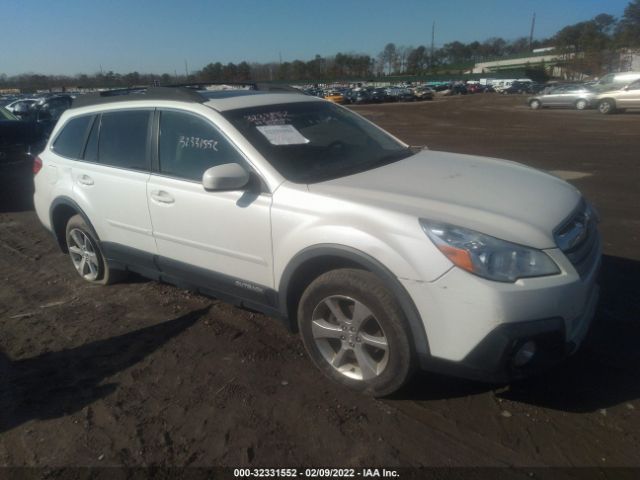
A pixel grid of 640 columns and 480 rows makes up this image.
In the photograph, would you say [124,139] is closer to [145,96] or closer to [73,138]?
[145,96]

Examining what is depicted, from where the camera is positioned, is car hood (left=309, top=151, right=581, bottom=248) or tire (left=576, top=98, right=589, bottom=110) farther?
tire (left=576, top=98, right=589, bottom=110)

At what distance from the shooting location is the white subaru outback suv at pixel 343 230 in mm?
2590

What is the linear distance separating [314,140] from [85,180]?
2.18m

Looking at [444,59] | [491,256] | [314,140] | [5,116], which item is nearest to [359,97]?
[5,116]

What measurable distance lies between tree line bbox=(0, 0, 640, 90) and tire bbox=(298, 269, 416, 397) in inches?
1211

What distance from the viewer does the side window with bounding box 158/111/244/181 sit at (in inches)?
139

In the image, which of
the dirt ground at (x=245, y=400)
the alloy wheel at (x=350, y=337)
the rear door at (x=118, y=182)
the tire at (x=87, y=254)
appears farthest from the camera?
the tire at (x=87, y=254)

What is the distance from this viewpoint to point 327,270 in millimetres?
3133

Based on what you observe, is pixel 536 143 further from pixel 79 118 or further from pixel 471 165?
pixel 79 118

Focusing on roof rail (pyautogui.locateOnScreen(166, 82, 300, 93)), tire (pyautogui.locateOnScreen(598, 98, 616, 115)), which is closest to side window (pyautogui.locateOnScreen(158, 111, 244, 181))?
roof rail (pyautogui.locateOnScreen(166, 82, 300, 93))

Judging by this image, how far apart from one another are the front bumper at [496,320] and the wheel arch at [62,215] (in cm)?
331

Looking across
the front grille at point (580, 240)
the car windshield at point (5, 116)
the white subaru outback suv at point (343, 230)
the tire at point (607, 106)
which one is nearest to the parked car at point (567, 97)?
the tire at point (607, 106)

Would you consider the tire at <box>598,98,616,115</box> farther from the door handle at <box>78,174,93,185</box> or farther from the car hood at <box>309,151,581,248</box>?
the door handle at <box>78,174,93,185</box>

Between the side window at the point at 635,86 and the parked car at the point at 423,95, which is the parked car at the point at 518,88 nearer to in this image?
the parked car at the point at 423,95
